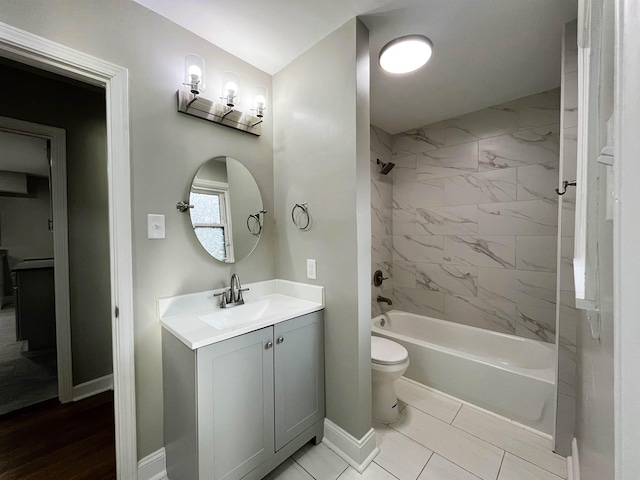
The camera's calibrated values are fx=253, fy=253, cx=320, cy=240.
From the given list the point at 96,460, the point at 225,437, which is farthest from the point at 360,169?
the point at 96,460

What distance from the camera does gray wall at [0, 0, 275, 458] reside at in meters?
1.26

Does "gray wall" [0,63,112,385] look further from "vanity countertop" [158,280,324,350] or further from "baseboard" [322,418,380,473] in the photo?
"baseboard" [322,418,380,473]

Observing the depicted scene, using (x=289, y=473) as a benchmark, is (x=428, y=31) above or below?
above

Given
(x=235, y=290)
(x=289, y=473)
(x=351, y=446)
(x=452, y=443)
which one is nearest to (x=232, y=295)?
(x=235, y=290)

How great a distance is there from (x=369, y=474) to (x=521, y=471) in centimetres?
85

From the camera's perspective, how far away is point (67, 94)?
6.55 ft

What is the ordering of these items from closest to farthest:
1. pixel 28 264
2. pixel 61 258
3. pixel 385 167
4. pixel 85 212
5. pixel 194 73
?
1. pixel 194 73
2. pixel 61 258
3. pixel 85 212
4. pixel 28 264
5. pixel 385 167

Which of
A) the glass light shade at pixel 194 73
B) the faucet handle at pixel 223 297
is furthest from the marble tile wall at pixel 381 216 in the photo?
the glass light shade at pixel 194 73

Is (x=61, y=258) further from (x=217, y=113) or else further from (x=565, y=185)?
(x=565, y=185)

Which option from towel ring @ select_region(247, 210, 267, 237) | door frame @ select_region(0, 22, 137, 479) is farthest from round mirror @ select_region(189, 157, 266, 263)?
door frame @ select_region(0, 22, 137, 479)

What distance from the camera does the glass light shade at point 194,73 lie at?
4.81 feet

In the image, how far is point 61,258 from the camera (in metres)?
1.95

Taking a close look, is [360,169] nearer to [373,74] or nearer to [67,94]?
[373,74]

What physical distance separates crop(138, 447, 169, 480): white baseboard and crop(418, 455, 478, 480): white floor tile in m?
1.41
